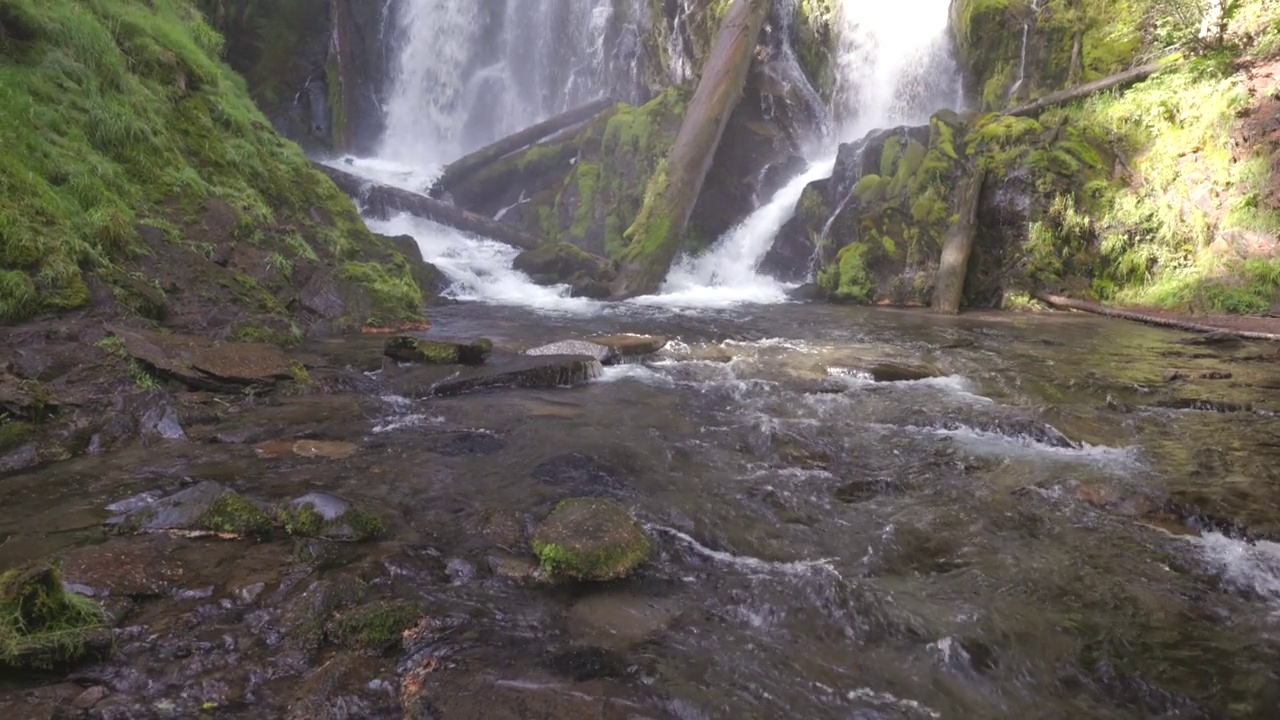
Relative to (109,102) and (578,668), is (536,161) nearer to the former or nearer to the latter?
(109,102)

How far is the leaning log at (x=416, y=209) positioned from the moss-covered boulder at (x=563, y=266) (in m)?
1.88

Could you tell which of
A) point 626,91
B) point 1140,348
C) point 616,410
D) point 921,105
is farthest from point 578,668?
point 626,91

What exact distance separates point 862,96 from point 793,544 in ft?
54.8

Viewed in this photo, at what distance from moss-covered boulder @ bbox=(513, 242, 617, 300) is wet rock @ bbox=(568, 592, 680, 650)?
11245 mm

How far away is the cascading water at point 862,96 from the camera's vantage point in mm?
16125

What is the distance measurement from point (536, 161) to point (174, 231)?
13411mm

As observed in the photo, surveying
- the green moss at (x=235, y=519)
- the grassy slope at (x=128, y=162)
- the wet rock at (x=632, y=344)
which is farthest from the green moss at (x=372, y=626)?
the wet rock at (x=632, y=344)

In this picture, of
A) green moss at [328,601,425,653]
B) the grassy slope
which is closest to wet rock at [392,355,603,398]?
the grassy slope

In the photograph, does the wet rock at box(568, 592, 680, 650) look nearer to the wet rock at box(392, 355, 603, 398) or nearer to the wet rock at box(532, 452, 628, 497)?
the wet rock at box(532, 452, 628, 497)

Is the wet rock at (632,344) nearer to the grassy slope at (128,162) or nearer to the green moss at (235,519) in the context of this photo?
the grassy slope at (128,162)

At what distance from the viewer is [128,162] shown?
307 inches

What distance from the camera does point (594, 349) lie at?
8320 millimetres

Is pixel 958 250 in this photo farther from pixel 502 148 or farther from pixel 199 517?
pixel 502 148

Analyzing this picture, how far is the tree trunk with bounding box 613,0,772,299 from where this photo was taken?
572 inches
